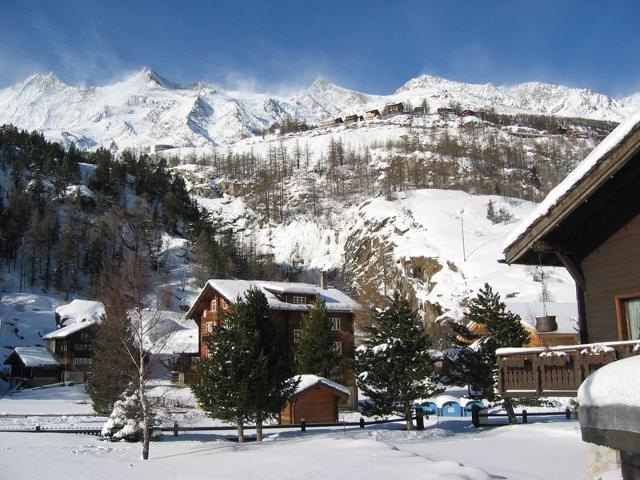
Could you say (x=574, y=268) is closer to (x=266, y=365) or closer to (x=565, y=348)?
(x=565, y=348)

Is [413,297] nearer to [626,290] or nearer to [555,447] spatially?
[555,447]

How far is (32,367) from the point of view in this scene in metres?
59.8

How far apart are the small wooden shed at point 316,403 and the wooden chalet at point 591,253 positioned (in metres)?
27.7

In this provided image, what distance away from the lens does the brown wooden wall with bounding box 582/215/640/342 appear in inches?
387

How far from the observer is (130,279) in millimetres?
27344

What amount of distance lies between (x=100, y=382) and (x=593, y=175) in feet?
104

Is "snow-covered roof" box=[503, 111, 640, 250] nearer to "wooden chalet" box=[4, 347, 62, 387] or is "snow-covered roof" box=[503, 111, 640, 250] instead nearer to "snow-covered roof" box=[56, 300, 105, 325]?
"wooden chalet" box=[4, 347, 62, 387]

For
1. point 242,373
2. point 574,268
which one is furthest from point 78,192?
point 574,268

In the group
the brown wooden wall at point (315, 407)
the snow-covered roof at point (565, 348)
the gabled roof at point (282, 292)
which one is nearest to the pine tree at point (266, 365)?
the brown wooden wall at point (315, 407)

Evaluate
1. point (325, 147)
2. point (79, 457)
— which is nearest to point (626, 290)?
point (79, 457)

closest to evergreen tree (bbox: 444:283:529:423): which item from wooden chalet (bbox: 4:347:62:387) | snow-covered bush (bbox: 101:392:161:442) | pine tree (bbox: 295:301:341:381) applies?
pine tree (bbox: 295:301:341:381)

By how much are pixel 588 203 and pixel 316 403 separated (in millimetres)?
30588

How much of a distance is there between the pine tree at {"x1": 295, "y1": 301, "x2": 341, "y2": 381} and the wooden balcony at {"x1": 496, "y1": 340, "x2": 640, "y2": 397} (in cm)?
3236

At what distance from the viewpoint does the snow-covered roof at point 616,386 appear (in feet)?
14.1
